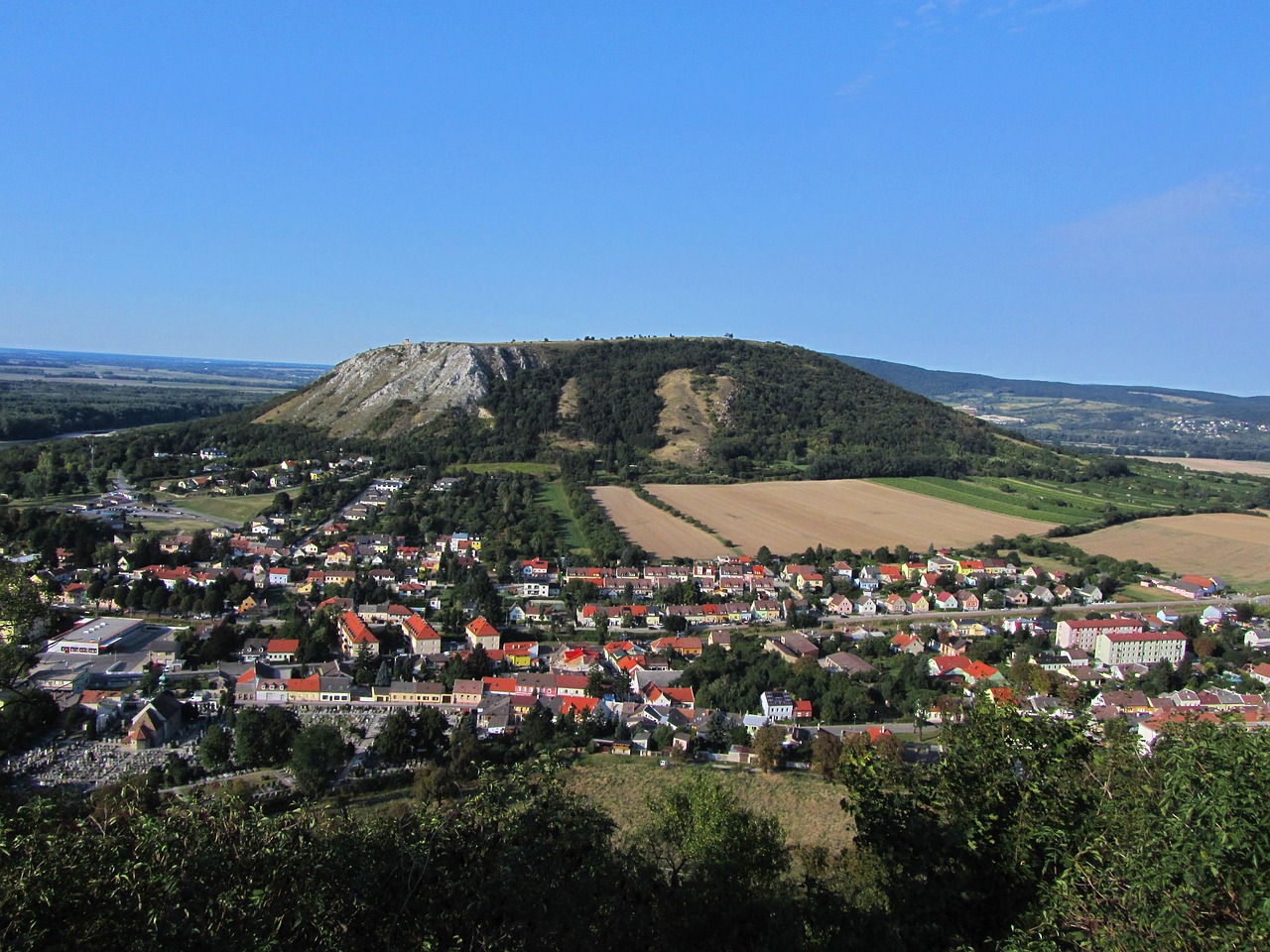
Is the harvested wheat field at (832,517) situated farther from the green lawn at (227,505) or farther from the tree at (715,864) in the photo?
the tree at (715,864)

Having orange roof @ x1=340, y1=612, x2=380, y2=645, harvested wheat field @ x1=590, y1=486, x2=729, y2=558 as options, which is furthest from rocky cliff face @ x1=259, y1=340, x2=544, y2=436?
orange roof @ x1=340, y1=612, x2=380, y2=645

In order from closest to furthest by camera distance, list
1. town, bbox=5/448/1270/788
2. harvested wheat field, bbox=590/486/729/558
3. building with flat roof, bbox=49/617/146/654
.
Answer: town, bbox=5/448/1270/788, building with flat roof, bbox=49/617/146/654, harvested wheat field, bbox=590/486/729/558

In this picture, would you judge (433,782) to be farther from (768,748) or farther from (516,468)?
(516,468)

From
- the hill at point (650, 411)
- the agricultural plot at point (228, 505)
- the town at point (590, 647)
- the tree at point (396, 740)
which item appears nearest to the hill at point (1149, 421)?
the hill at point (650, 411)

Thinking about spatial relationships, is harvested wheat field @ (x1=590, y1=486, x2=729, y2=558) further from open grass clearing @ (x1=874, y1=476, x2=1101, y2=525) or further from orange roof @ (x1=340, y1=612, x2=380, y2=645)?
open grass clearing @ (x1=874, y1=476, x2=1101, y2=525)

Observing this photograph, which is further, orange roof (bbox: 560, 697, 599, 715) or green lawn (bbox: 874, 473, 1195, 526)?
green lawn (bbox: 874, 473, 1195, 526)
